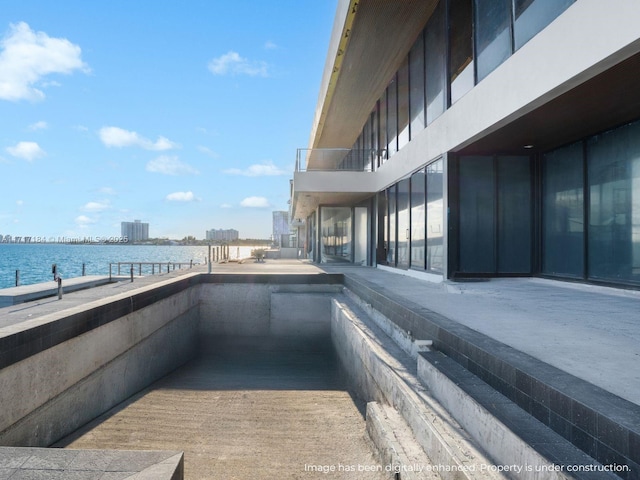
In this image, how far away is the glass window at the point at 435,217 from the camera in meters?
10.5

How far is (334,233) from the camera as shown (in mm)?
23438

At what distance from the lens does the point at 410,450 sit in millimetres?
3490

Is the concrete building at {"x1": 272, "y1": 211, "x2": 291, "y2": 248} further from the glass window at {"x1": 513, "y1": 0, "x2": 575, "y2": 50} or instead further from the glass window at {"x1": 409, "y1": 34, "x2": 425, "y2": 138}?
the glass window at {"x1": 513, "y1": 0, "x2": 575, "y2": 50}

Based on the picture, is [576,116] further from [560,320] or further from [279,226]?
[279,226]

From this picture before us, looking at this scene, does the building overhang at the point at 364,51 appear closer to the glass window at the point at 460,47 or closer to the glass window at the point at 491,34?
the glass window at the point at 460,47

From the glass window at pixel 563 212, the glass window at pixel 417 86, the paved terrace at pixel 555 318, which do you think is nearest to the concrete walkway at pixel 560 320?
the paved terrace at pixel 555 318

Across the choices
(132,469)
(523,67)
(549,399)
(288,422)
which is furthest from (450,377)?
(523,67)

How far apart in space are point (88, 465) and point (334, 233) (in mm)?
20756

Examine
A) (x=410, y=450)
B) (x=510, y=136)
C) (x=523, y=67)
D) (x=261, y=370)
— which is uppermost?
(x=523, y=67)

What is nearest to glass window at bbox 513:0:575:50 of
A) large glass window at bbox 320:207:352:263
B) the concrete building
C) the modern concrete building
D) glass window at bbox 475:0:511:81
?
the modern concrete building

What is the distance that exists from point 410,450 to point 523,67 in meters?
6.12

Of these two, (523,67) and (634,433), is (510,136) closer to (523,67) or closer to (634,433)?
(523,67)

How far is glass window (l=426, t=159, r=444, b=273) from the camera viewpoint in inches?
412

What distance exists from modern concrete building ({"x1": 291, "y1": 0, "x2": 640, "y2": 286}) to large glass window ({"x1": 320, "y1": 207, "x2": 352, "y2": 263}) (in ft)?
18.9
